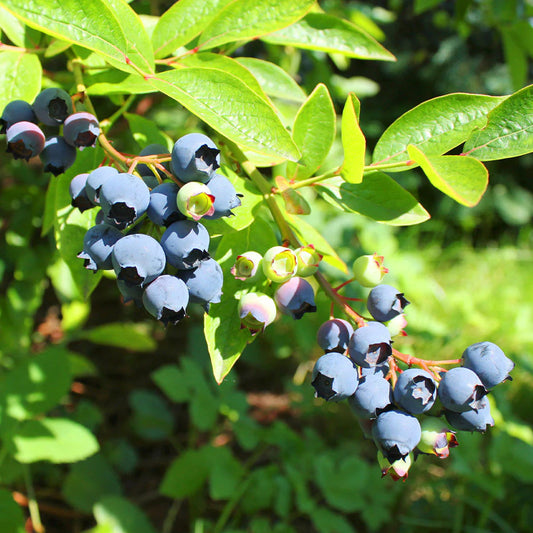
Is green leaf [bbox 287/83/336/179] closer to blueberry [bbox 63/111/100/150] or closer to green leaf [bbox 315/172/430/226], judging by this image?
green leaf [bbox 315/172/430/226]

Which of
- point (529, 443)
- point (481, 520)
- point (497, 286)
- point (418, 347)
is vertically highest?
point (529, 443)

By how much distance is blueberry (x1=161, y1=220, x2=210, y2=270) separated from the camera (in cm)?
59

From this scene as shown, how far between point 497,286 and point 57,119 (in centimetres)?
388

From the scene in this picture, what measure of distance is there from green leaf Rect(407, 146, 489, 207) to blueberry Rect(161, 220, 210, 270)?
0.87 ft

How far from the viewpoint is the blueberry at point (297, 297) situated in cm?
69

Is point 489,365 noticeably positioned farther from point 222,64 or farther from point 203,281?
point 222,64

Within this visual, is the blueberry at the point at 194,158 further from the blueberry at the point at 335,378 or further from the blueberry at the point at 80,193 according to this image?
the blueberry at the point at 335,378

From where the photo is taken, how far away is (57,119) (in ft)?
2.40

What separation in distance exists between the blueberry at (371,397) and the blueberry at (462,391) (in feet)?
0.23

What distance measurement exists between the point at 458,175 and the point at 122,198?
384mm

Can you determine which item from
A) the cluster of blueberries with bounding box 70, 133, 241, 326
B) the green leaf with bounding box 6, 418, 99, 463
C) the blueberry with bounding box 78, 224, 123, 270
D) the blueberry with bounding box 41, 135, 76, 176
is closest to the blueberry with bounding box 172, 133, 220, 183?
the cluster of blueberries with bounding box 70, 133, 241, 326

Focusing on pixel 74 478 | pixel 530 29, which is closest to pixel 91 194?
pixel 530 29

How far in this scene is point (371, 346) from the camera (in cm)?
63

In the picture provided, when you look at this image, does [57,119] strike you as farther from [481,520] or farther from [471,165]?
[481,520]
